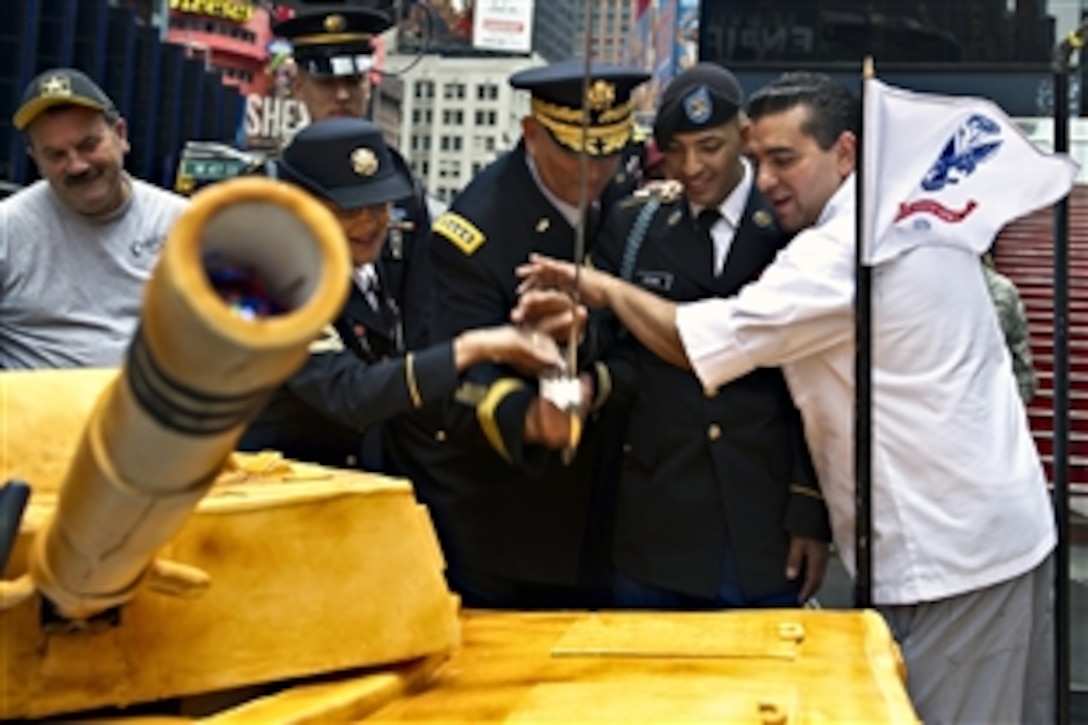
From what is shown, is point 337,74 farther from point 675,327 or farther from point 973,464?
point 973,464

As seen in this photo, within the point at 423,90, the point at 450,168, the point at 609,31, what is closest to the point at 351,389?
the point at 609,31

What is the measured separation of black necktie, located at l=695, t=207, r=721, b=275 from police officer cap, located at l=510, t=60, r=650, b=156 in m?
0.31

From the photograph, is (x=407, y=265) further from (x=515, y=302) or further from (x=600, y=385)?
(x=600, y=385)

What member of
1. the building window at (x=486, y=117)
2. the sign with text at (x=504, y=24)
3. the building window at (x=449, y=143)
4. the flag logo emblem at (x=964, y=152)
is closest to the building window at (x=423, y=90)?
the building window at (x=449, y=143)

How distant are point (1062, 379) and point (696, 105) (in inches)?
39.6

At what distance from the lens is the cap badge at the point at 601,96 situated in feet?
10.7

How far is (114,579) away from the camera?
1656 mm

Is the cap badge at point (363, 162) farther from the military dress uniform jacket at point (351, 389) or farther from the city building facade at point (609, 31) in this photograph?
the city building facade at point (609, 31)

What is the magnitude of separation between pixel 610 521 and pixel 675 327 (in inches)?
22.9

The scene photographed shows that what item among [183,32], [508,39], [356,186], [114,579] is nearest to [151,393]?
[114,579]

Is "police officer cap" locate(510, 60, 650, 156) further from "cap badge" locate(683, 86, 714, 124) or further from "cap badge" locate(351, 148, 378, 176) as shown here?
"cap badge" locate(351, 148, 378, 176)

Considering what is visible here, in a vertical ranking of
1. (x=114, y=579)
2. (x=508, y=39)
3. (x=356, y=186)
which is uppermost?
(x=508, y=39)

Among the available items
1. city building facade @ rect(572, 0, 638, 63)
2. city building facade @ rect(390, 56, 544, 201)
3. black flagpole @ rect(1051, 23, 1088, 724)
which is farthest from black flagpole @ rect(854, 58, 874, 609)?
city building facade @ rect(390, 56, 544, 201)

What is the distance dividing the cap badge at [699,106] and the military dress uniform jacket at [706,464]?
0.87 feet
